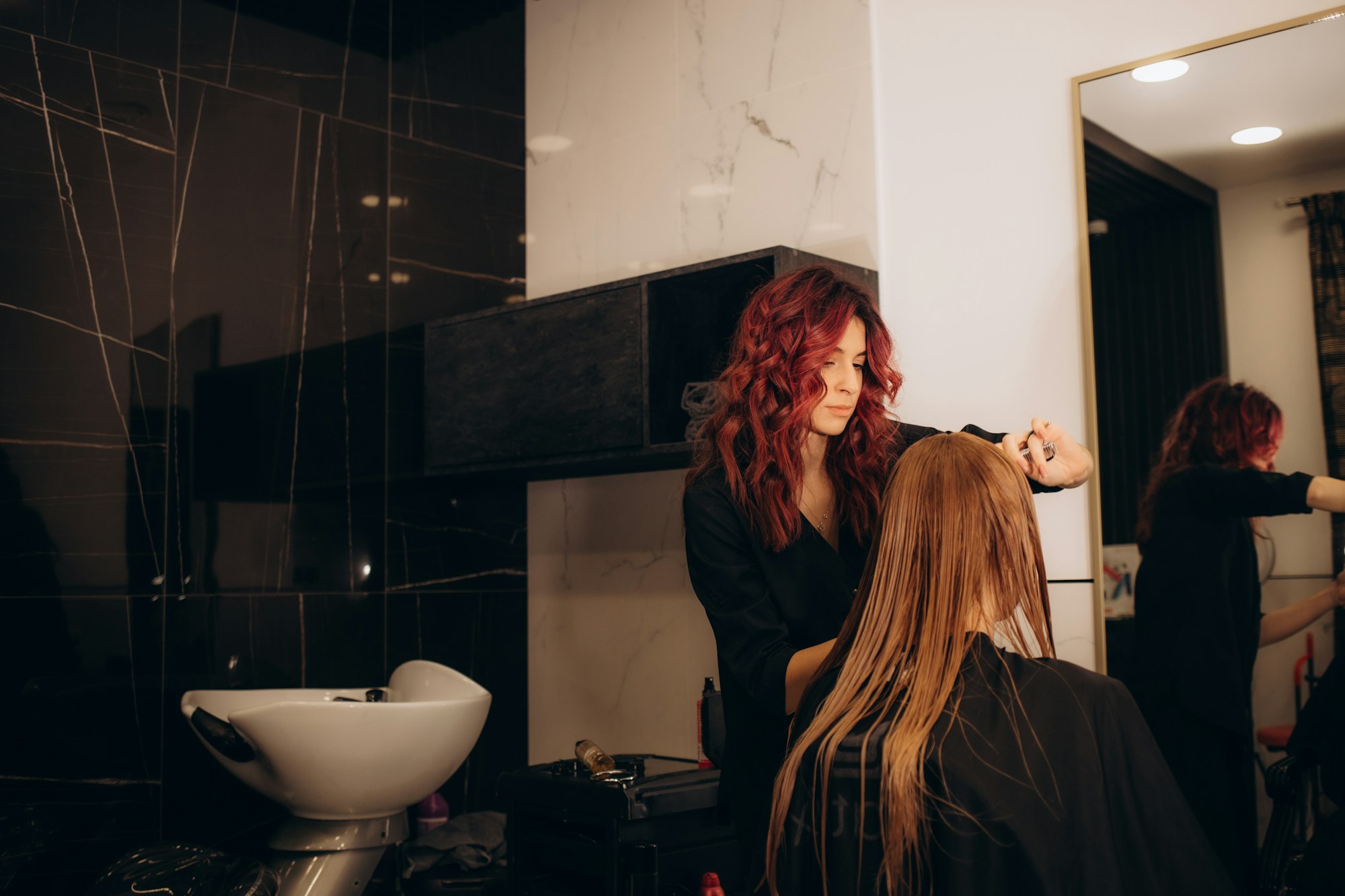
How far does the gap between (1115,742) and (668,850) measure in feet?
4.02

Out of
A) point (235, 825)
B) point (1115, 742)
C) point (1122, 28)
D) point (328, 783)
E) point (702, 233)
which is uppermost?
point (1122, 28)

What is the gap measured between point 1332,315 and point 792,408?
977mm

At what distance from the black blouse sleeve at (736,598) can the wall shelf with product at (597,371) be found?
68cm

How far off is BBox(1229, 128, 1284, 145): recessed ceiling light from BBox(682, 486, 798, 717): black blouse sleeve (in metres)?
1.19

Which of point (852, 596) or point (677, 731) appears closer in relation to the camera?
point (852, 596)

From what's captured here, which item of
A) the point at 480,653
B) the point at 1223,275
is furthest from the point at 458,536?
the point at 1223,275

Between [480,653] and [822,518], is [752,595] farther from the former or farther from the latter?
[480,653]

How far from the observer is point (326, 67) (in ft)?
9.87

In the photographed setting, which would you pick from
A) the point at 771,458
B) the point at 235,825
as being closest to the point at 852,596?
the point at 771,458

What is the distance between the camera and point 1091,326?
7.36ft

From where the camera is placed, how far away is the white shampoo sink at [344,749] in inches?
85.4

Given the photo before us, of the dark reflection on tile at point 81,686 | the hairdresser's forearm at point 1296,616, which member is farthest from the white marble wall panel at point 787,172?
the dark reflection on tile at point 81,686

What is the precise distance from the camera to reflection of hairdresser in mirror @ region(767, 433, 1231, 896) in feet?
3.88

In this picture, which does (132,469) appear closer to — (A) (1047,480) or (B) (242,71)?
(B) (242,71)
